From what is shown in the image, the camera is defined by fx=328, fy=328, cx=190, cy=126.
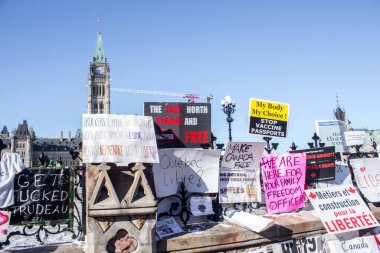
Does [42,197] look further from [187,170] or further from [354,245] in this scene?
[354,245]

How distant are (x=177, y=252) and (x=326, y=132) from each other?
7.24 m

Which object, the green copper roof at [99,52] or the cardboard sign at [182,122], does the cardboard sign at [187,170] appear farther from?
the green copper roof at [99,52]

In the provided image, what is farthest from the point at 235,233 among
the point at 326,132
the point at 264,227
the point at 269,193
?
the point at 326,132

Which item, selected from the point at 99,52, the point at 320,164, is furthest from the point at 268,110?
the point at 99,52

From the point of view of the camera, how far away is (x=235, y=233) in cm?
568

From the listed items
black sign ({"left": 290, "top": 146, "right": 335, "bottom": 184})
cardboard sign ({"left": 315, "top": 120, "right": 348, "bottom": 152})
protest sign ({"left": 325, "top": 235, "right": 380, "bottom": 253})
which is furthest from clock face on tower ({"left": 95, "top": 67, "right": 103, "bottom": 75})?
protest sign ({"left": 325, "top": 235, "right": 380, "bottom": 253})

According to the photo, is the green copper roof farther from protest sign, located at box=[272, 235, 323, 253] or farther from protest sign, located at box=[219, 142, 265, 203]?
protest sign, located at box=[272, 235, 323, 253]

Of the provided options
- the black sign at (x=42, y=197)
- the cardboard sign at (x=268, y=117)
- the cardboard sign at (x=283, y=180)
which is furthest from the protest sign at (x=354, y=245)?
the black sign at (x=42, y=197)

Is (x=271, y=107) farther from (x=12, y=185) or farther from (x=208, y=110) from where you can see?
(x=12, y=185)

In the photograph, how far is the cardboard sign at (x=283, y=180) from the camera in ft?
22.9

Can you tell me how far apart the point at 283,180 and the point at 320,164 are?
1.24 metres

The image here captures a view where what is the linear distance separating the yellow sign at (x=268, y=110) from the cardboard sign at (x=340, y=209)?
2475mm

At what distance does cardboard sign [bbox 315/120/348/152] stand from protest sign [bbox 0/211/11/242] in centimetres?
891

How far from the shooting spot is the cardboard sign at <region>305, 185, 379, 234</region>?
6.41 m
